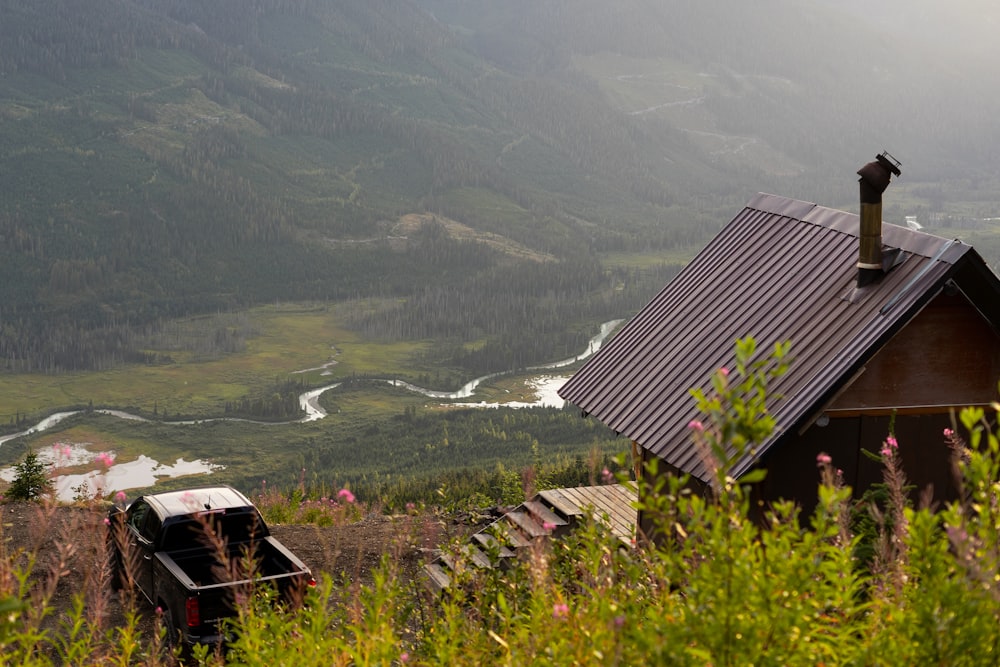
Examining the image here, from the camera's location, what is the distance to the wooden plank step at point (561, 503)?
1955cm

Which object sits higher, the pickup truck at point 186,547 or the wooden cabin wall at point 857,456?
the wooden cabin wall at point 857,456

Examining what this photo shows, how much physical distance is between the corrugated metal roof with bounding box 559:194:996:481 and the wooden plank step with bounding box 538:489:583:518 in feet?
6.16

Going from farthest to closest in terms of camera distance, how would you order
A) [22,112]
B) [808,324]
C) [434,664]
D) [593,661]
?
[22,112] < [808,324] < [434,664] < [593,661]

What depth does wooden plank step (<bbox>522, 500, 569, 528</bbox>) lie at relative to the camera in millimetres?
19422

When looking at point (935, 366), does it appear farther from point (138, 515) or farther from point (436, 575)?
point (138, 515)

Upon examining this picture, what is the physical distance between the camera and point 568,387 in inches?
756

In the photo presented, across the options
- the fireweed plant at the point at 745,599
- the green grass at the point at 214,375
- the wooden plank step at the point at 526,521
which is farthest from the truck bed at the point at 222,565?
the green grass at the point at 214,375

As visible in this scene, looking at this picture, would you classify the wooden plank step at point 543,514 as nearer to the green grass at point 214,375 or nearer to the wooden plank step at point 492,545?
the wooden plank step at point 492,545

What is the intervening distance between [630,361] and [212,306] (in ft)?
312

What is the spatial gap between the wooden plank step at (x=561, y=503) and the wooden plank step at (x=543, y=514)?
0.10 meters

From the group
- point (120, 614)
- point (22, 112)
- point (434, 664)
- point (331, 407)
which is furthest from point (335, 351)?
point (434, 664)

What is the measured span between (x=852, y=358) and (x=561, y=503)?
6.38 metres

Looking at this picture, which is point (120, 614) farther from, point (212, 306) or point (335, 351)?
point (212, 306)

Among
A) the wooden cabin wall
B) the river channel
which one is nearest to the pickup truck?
the wooden cabin wall
